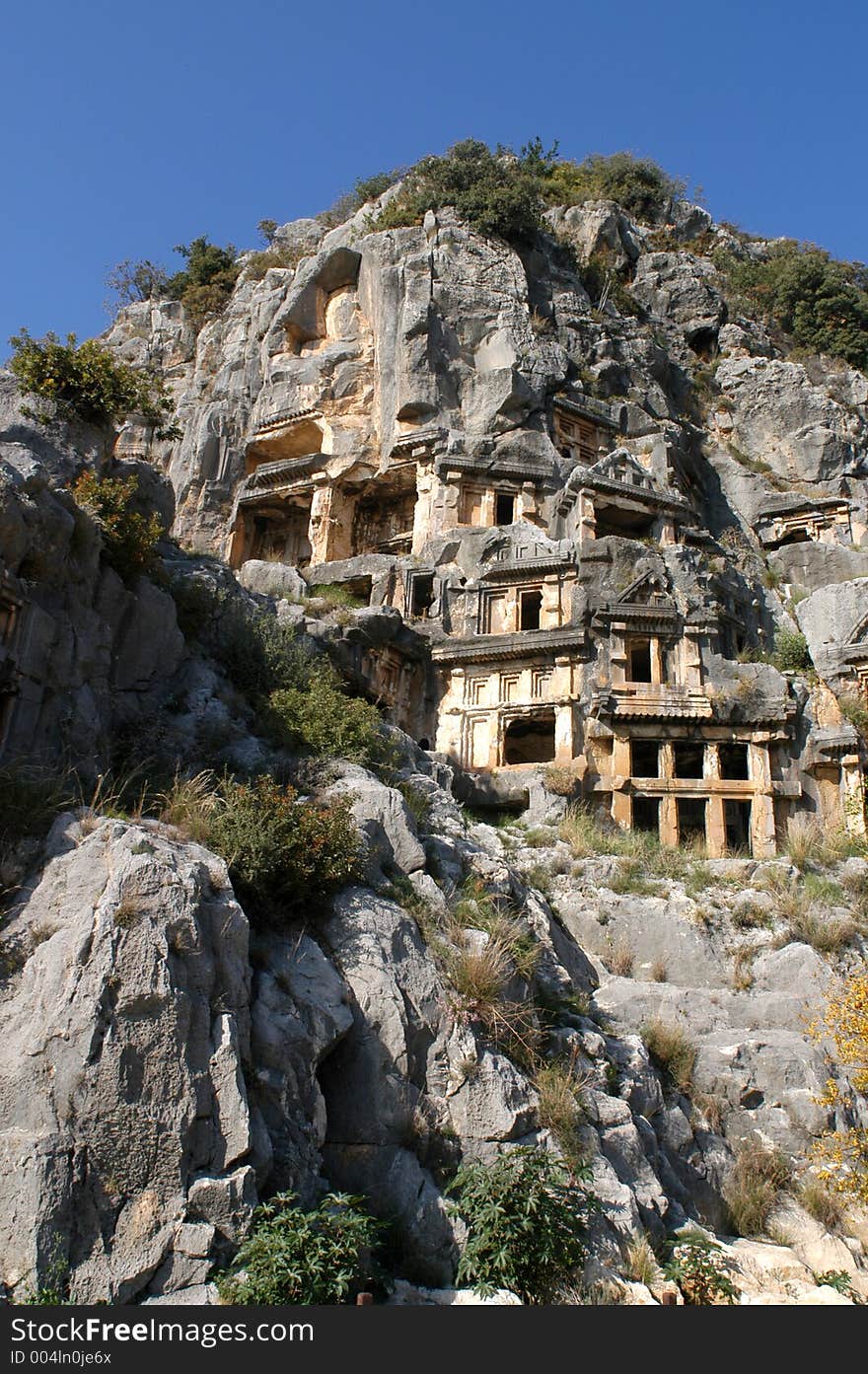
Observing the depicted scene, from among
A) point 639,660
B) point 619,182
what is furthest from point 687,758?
point 619,182

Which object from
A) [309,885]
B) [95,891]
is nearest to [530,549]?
[309,885]

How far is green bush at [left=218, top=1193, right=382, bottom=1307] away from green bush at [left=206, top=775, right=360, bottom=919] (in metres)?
3.25

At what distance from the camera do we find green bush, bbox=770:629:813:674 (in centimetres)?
3097

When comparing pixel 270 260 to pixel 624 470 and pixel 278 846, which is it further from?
pixel 278 846

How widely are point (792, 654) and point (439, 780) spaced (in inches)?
612

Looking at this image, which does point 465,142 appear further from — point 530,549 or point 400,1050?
point 400,1050

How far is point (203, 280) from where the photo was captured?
2093 inches

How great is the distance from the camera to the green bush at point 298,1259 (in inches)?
287

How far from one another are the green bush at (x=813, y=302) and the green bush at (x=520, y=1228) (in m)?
49.3

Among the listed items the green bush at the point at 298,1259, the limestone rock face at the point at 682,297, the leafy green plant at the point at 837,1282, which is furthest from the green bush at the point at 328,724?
the limestone rock face at the point at 682,297

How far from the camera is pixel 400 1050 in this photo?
10.2 meters

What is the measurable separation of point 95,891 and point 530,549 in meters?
23.2

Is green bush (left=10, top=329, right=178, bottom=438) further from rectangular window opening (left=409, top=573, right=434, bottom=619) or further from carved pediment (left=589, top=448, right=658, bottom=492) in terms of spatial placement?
A: carved pediment (left=589, top=448, right=658, bottom=492)

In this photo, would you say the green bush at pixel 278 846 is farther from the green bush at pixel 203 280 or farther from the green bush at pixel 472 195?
the green bush at pixel 203 280
